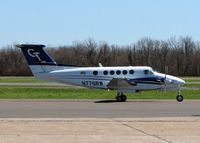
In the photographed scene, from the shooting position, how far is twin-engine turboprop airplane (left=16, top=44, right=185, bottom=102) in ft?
107

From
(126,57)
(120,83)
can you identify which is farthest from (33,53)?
(126,57)

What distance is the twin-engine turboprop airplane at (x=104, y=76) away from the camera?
107 feet

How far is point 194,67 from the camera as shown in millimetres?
117000

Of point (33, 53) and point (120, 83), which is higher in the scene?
point (33, 53)

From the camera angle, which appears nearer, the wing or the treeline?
the wing

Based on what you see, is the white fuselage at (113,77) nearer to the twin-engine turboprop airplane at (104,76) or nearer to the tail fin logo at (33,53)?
the twin-engine turboprop airplane at (104,76)

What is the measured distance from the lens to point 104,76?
3366 cm

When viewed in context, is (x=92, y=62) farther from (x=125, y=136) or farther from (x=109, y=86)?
(x=125, y=136)

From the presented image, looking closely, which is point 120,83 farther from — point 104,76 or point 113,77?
point 104,76

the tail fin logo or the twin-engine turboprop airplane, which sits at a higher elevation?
the tail fin logo

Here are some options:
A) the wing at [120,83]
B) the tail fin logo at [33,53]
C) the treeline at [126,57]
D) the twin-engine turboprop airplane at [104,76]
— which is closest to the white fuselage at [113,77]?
the twin-engine turboprop airplane at [104,76]

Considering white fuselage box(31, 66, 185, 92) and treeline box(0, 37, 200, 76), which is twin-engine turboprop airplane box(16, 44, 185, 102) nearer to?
white fuselage box(31, 66, 185, 92)

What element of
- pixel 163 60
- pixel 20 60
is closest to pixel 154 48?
pixel 163 60

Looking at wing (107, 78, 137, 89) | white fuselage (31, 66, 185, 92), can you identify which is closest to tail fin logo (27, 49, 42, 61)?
white fuselage (31, 66, 185, 92)
